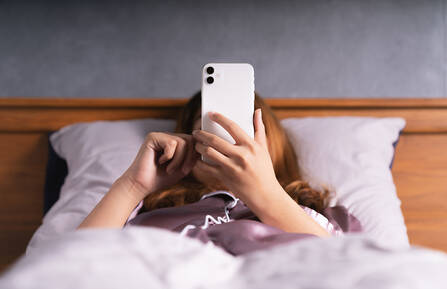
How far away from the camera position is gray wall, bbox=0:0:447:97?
4.32 feet

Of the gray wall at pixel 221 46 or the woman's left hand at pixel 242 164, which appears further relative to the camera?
the gray wall at pixel 221 46

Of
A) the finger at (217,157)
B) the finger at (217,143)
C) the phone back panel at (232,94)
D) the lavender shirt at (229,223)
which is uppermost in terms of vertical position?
the phone back panel at (232,94)

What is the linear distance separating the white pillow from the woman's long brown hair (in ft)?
0.20

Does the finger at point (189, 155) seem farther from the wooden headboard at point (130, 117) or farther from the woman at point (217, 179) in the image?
the wooden headboard at point (130, 117)

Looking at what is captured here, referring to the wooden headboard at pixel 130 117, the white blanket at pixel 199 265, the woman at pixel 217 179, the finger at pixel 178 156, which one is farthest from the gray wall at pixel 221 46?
the white blanket at pixel 199 265

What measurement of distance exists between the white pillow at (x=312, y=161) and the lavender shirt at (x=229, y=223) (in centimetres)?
12

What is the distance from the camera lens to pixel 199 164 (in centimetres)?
71

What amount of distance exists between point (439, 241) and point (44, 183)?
1.16 metres

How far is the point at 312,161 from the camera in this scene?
102 cm

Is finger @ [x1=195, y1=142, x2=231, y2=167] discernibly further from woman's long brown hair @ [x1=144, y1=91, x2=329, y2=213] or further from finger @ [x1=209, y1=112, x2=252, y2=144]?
woman's long brown hair @ [x1=144, y1=91, x2=329, y2=213]

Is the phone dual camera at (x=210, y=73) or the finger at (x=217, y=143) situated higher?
the phone dual camera at (x=210, y=73)

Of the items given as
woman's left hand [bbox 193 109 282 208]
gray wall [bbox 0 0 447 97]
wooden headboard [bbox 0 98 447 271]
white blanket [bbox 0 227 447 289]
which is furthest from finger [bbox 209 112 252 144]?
gray wall [bbox 0 0 447 97]

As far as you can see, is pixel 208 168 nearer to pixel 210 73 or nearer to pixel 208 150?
pixel 208 150

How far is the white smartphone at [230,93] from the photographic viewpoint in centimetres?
76
